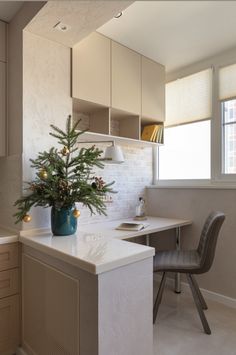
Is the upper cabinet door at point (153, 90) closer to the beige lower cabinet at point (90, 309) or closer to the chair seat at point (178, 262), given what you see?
the chair seat at point (178, 262)

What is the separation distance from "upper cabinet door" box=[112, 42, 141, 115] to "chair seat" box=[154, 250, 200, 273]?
1385mm

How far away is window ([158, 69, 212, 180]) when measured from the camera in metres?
2.59

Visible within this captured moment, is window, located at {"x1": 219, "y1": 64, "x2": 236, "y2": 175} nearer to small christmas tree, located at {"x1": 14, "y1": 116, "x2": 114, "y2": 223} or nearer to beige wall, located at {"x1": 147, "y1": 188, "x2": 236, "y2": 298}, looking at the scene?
beige wall, located at {"x1": 147, "y1": 188, "x2": 236, "y2": 298}

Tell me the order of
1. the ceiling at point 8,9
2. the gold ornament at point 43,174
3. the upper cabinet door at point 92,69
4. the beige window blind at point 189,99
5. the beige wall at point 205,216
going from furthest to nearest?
the beige window blind at point 189,99 < the beige wall at point 205,216 < the upper cabinet door at point 92,69 < the ceiling at point 8,9 < the gold ornament at point 43,174

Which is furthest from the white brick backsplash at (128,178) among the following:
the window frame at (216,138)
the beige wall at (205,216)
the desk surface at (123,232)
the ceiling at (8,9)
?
the ceiling at (8,9)

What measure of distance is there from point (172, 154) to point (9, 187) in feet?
6.04

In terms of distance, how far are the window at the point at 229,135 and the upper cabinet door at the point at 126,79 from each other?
0.88 meters

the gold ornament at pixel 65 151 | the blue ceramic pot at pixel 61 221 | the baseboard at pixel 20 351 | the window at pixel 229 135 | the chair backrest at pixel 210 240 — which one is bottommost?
the baseboard at pixel 20 351

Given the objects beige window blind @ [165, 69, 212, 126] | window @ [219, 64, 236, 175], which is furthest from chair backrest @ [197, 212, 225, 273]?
beige window blind @ [165, 69, 212, 126]

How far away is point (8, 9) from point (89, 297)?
1.95 m

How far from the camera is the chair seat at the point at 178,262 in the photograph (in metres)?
1.94

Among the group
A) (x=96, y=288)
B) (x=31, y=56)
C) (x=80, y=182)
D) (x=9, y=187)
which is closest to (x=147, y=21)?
(x=31, y=56)

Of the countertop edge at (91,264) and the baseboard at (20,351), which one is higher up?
the countertop edge at (91,264)

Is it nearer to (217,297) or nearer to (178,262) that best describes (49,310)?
(178,262)
